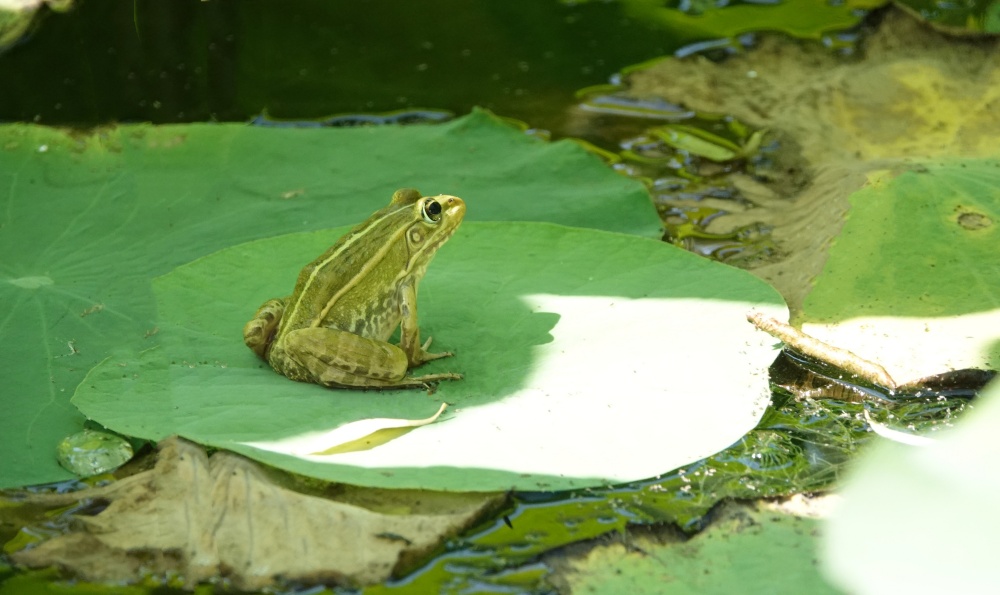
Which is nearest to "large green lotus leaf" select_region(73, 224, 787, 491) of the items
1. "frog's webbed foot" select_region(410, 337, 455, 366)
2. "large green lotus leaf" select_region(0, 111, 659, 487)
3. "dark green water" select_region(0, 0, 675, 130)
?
"frog's webbed foot" select_region(410, 337, 455, 366)

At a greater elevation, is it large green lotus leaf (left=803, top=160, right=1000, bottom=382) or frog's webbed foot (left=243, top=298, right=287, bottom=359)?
frog's webbed foot (left=243, top=298, right=287, bottom=359)

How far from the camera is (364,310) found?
3199 mm

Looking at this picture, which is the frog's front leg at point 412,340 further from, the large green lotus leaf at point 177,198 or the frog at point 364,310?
the large green lotus leaf at point 177,198

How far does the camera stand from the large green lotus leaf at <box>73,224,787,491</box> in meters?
2.66

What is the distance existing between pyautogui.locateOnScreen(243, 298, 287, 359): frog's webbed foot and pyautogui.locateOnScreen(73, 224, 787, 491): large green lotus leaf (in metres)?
0.06

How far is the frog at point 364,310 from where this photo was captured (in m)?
2.98

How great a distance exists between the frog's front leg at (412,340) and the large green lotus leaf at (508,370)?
4cm

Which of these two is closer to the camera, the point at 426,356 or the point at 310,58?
the point at 426,356

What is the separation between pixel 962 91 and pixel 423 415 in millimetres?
3112

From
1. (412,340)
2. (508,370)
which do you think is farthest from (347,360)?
(508,370)

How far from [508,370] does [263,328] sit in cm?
78

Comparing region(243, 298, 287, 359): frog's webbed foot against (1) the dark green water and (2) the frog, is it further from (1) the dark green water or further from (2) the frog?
(1) the dark green water

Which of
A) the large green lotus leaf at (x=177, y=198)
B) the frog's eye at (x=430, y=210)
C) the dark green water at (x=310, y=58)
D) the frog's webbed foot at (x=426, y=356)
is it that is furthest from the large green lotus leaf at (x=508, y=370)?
the dark green water at (x=310, y=58)

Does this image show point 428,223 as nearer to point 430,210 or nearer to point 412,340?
point 430,210
